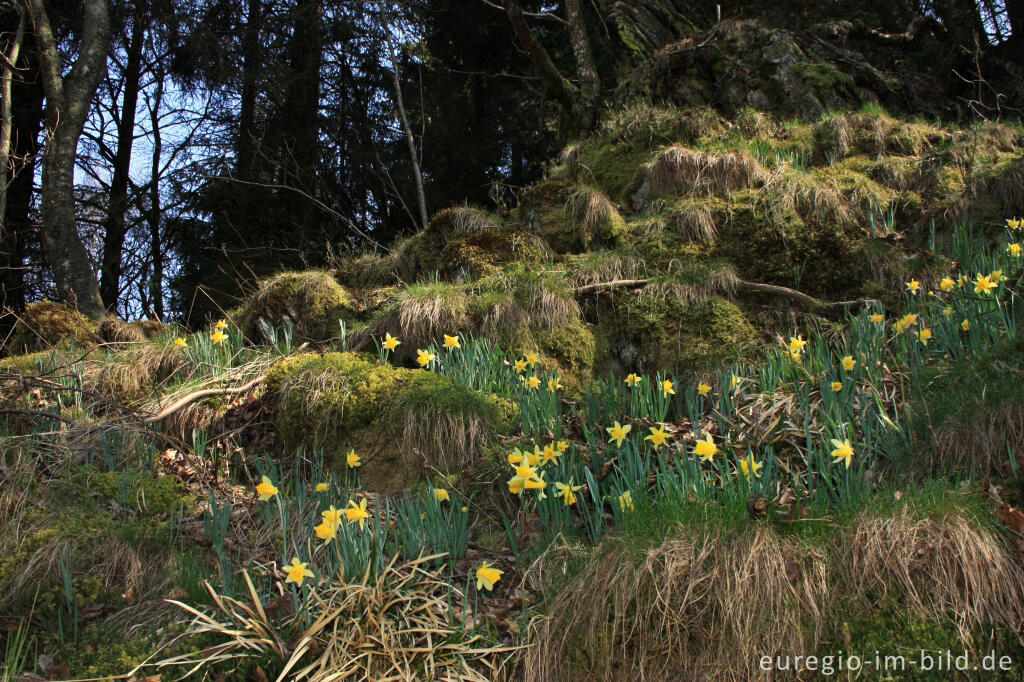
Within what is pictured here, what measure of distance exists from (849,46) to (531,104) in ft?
15.3

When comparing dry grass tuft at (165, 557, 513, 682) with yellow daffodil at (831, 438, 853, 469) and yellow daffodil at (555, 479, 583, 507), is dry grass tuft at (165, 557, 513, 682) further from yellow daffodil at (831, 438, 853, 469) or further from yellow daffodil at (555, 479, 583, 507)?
yellow daffodil at (831, 438, 853, 469)

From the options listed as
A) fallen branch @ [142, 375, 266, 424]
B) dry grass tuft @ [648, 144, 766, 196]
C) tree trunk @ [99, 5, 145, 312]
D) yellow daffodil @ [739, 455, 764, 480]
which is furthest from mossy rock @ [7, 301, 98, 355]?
yellow daffodil @ [739, 455, 764, 480]

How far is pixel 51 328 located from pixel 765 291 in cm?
520

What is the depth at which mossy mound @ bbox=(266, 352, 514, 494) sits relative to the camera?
3082 mm

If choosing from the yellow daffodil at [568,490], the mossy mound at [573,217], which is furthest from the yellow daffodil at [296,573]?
the mossy mound at [573,217]

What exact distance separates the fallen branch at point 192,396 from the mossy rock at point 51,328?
1965 mm

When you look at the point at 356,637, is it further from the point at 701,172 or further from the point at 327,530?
the point at 701,172

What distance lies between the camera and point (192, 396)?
3510 mm

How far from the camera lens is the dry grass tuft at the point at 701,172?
4.82 meters

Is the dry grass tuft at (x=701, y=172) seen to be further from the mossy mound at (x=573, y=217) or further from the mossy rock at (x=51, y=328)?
the mossy rock at (x=51, y=328)

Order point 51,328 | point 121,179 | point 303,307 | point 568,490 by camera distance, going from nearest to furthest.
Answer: point 568,490, point 303,307, point 51,328, point 121,179

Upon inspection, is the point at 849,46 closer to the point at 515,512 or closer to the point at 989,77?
the point at 989,77

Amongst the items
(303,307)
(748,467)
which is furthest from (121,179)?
(748,467)

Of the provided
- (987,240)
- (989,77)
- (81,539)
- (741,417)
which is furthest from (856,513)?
(989,77)
